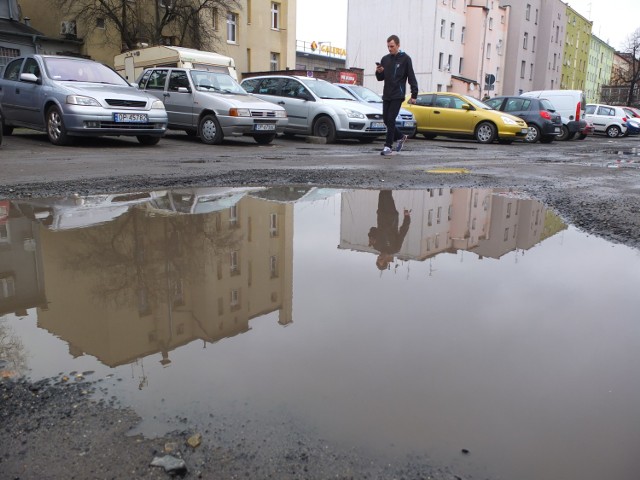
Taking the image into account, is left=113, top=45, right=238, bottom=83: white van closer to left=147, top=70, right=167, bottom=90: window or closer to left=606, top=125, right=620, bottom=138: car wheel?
left=147, top=70, right=167, bottom=90: window

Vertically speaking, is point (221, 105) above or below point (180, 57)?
below

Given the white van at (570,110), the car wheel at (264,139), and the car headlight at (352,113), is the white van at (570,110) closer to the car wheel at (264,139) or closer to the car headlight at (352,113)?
the car headlight at (352,113)

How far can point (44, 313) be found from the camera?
8.79 ft

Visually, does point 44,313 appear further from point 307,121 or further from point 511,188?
point 307,121

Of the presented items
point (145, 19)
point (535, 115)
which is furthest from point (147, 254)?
point (145, 19)

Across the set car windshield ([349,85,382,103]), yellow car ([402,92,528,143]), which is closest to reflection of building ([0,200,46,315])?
car windshield ([349,85,382,103])

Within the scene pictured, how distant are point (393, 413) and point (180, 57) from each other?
57.7 ft

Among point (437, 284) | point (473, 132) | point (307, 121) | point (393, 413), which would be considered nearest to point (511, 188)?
point (437, 284)

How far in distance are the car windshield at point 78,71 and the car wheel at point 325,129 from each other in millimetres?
5086

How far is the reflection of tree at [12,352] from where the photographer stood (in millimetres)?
2168

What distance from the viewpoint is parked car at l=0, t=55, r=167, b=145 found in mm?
10031

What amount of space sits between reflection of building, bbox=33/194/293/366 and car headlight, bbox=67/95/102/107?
254 inches

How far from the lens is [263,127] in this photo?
12.7m

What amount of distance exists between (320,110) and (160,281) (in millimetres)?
12016
